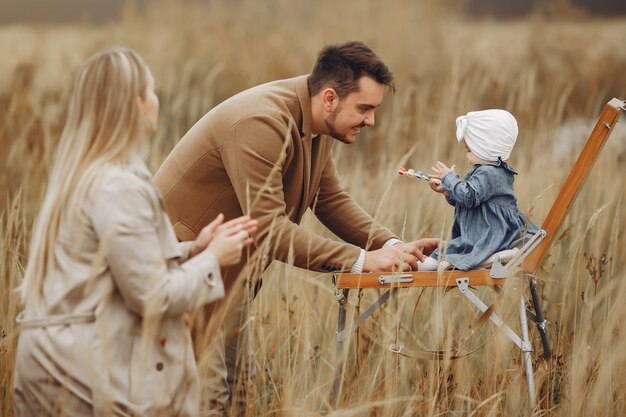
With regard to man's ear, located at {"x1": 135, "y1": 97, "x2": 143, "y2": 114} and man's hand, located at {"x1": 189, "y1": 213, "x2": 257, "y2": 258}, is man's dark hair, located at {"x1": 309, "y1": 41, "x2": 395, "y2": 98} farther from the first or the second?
man's ear, located at {"x1": 135, "y1": 97, "x2": 143, "y2": 114}

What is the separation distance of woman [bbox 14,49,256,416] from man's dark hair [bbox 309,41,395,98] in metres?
1.32

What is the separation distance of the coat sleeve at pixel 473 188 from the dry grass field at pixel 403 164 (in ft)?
0.66

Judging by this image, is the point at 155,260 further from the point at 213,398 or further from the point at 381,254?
the point at 213,398

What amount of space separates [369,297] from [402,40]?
294 inches

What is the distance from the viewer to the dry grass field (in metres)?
3.00

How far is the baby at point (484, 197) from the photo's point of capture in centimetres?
286

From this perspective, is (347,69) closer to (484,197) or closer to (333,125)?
(333,125)

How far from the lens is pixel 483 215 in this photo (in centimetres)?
290

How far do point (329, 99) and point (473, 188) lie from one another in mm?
741

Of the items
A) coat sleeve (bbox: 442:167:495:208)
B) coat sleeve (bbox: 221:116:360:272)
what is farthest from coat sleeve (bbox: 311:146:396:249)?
coat sleeve (bbox: 442:167:495:208)

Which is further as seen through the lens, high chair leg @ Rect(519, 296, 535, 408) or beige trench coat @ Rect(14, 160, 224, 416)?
high chair leg @ Rect(519, 296, 535, 408)

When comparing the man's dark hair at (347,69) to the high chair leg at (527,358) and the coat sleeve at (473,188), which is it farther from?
the high chair leg at (527,358)

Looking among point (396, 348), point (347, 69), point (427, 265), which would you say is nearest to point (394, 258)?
point (427, 265)

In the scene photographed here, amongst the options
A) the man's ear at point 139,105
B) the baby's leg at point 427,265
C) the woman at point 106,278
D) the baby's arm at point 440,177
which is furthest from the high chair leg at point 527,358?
the man's ear at point 139,105
